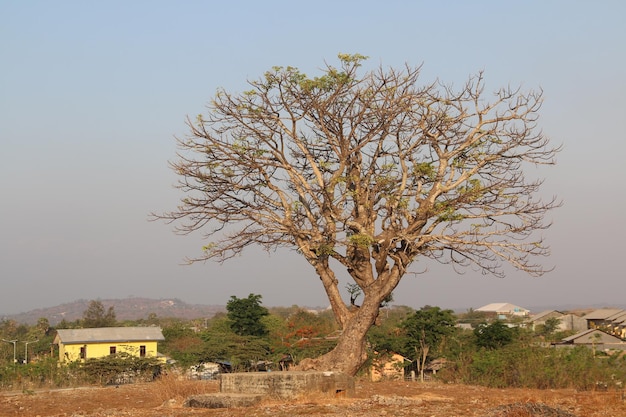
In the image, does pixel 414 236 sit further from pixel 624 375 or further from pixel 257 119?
pixel 624 375

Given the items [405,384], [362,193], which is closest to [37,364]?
[405,384]

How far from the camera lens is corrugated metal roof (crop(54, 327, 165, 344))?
4984 cm

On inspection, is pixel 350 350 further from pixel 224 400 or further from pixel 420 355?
pixel 420 355

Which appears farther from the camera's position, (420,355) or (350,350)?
(420,355)

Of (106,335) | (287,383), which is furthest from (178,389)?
(106,335)

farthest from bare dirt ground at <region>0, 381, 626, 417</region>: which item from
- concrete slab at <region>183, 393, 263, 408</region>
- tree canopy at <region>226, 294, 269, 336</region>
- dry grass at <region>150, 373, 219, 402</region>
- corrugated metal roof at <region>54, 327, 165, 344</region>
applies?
corrugated metal roof at <region>54, 327, 165, 344</region>

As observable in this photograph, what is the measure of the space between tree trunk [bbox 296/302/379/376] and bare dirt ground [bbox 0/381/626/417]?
90 centimetres

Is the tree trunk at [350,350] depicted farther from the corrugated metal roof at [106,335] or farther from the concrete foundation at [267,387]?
the corrugated metal roof at [106,335]

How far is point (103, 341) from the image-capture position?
50.6 meters

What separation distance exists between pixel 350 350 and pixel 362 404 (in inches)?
124

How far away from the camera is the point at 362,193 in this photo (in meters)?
17.1

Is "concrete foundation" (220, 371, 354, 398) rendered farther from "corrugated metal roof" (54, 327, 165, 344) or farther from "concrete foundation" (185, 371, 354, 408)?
"corrugated metal roof" (54, 327, 165, 344)

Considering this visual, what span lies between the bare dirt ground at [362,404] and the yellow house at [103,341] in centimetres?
3026

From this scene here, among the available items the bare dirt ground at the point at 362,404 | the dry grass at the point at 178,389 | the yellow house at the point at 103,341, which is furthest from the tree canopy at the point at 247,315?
the dry grass at the point at 178,389
